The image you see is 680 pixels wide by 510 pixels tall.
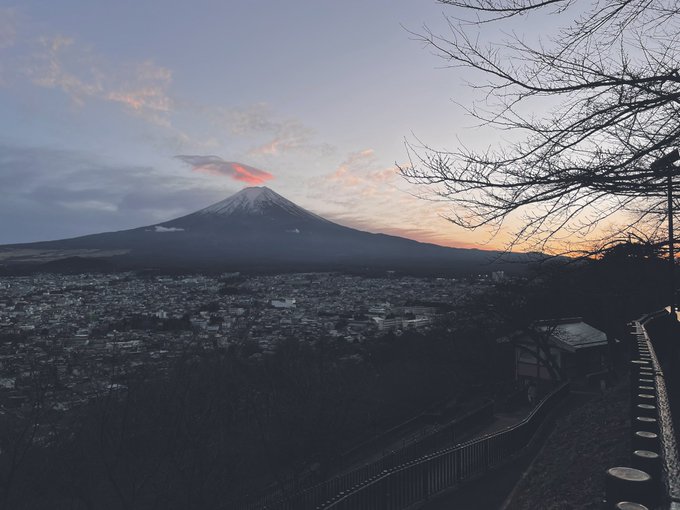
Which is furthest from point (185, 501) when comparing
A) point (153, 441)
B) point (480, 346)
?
point (480, 346)

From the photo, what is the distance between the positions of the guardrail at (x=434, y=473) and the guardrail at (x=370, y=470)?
0.88 m

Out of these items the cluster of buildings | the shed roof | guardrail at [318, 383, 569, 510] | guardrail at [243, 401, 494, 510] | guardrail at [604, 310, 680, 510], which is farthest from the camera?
the shed roof

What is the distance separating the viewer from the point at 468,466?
977cm

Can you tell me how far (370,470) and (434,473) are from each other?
3.38 meters

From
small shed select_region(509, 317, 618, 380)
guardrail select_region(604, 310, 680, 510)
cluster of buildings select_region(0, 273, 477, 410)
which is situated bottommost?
cluster of buildings select_region(0, 273, 477, 410)

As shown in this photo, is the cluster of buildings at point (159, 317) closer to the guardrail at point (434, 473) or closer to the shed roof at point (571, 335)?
the guardrail at point (434, 473)

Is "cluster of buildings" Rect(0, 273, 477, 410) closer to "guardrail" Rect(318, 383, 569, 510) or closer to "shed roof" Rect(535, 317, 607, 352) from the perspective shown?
"guardrail" Rect(318, 383, 569, 510)

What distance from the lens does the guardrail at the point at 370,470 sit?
10.8 m

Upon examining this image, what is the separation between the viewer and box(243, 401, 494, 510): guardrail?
10.8 m

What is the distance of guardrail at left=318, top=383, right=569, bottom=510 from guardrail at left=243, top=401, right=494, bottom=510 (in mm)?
885

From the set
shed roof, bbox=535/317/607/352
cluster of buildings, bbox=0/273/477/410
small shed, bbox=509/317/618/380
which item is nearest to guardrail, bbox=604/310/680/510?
cluster of buildings, bbox=0/273/477/410

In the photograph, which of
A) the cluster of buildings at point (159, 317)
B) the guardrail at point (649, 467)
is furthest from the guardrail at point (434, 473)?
the cluster of buildings at point (159, 317)

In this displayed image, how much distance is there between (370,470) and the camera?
1204cm

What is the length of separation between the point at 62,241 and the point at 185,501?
695 ft
